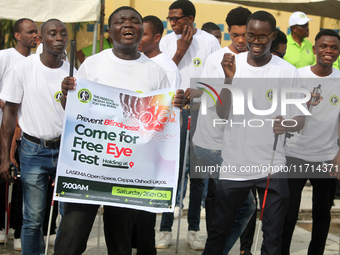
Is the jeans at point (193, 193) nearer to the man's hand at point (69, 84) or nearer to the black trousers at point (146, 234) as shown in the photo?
the black trousers at point (146, 234)

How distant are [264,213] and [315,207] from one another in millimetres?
955

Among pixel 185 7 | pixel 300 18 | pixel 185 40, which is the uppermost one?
pixel 300 18

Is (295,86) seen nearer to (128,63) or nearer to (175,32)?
(128,63)

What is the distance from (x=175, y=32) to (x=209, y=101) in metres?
1.82

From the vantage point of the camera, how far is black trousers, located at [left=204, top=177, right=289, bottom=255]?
4305mm

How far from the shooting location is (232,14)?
19.8ft

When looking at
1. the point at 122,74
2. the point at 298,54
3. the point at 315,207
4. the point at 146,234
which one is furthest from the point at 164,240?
the point at 298,54

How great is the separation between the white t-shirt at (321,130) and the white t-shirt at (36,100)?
7.46 feet

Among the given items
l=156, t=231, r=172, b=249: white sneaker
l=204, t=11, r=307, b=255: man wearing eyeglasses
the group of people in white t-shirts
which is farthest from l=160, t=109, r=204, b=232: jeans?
l=204, t=11, r=307, b=255: man wearing eyeglasses

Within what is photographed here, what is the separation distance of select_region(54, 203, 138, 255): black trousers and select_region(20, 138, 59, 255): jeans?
91 centimetres

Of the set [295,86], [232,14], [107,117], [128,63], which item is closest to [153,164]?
[107,117]

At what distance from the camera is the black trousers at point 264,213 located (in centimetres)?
430

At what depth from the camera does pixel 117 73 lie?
13.2 ft

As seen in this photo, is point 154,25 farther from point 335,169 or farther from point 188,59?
point 335,169
